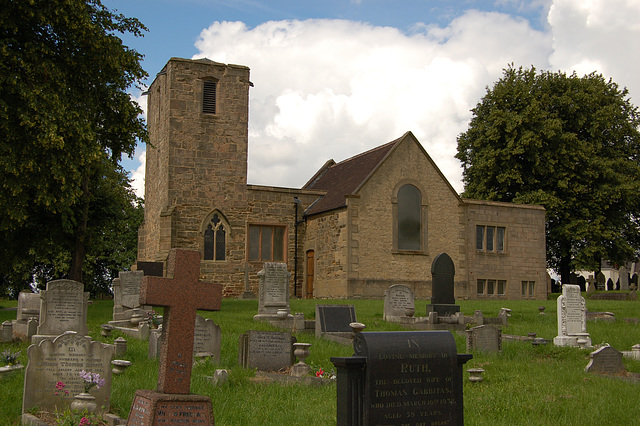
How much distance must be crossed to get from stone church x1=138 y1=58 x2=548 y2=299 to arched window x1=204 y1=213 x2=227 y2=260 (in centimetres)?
4

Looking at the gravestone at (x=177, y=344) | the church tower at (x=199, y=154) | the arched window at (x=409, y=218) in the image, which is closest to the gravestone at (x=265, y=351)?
the gravestone at (x=177, y=344)

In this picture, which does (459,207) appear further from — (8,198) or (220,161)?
(8,198)

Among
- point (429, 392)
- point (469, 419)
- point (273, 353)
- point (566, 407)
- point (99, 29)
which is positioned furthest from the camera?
point (99, 29)

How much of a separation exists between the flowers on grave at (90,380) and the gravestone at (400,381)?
134 inches

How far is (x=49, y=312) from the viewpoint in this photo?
12609 mm

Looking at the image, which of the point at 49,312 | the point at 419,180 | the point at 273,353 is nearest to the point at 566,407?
the point at 273,353

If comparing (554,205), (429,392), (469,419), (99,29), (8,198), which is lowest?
(469,419)

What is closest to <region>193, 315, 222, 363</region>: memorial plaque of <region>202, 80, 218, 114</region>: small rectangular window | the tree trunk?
the tree trunk

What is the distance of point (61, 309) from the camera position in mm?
12680

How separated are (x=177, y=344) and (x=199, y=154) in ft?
81.5

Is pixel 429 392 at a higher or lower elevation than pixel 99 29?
lower

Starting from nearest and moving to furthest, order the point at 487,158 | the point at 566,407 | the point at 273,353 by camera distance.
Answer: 1. the point at 566,407
2. the point at 273,353
3. the point at 487,158

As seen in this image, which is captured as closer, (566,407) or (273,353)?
(566,407)

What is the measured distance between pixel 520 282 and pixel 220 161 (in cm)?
1593
